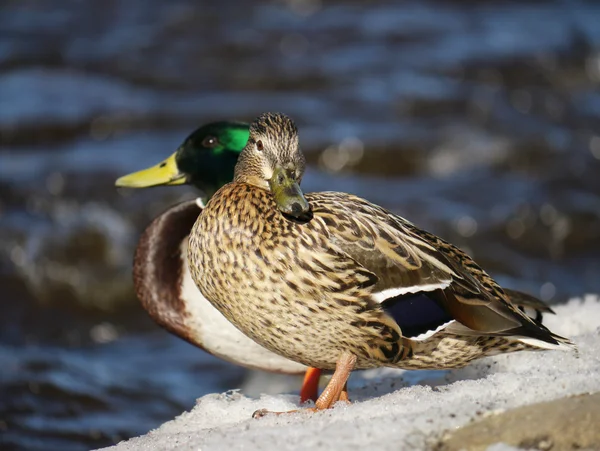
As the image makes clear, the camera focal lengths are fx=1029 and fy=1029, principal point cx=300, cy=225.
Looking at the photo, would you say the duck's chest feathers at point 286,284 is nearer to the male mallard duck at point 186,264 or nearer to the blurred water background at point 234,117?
the male mallard duck at point 186,264

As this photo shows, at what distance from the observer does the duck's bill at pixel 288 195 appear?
3100 millimetres

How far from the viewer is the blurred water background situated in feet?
22.5

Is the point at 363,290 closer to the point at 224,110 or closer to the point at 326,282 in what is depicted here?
the point at 326,282

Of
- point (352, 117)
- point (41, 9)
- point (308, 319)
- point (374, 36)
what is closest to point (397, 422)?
point (308, 319)

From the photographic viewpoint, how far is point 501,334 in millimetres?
3186

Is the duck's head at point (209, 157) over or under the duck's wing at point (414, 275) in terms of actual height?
over

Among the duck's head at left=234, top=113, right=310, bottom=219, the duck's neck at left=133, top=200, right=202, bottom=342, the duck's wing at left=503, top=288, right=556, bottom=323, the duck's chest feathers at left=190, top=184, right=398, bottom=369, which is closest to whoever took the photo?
the duck's chest feathers at left=190, top=184, right=398, bottom=369

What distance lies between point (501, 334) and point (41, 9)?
38.7ft

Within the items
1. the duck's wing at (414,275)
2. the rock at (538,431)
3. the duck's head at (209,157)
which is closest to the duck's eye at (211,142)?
the duck's head at (209,157)

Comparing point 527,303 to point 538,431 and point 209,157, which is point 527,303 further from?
point 209,157

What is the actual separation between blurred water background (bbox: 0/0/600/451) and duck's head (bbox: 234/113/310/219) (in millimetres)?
2623

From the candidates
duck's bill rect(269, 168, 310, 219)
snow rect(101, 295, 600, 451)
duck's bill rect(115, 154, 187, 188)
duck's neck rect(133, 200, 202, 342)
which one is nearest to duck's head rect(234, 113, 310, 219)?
duck's bill rect(269, 168, 310, 219)

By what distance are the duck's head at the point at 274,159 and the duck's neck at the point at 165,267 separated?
146 centimetres

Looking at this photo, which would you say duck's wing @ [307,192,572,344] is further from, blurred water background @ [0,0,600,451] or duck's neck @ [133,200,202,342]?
blurred water background @ [0,0,600,451]
